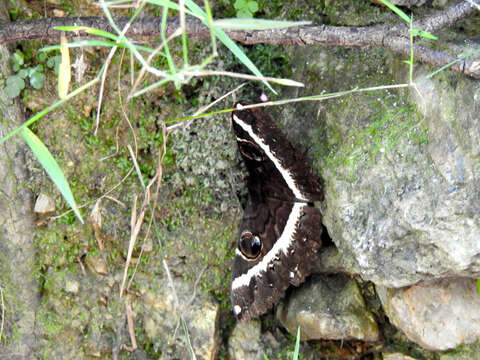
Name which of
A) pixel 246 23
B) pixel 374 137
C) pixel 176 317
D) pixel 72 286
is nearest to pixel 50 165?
pixel 246 23

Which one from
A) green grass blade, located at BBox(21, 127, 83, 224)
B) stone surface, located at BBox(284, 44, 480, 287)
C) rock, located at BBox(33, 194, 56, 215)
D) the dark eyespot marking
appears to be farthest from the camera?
rock, located at BBox(33, 194, 56, 215)

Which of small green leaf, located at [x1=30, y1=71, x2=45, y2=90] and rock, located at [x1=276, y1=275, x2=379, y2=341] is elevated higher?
small green leaf, located at [x1=30, y1=71, x2=45, y2=90]

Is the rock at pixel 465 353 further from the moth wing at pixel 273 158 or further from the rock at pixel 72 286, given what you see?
the rock at pixel 72 286

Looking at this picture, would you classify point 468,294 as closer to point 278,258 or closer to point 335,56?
point 278,258

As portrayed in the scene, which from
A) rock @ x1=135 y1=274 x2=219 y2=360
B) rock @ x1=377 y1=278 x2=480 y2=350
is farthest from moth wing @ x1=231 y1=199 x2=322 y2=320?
rock @ x1=377 y1=278 x2=480 y2=350

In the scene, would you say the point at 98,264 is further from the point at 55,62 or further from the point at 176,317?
the point at 55,62

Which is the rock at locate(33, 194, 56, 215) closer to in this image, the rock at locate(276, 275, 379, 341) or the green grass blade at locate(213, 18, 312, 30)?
the rock at locate(276, 275, 379, 341)
